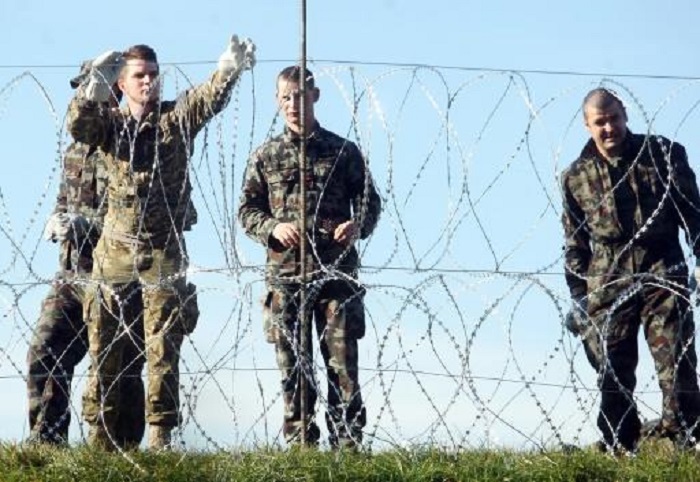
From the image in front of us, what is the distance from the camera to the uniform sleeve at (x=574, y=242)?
973 centimetres

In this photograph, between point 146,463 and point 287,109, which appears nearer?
point 146,463

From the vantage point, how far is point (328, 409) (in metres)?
8.95

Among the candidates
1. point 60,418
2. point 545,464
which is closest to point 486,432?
point 545,464

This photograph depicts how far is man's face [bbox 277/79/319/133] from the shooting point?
31.3ft

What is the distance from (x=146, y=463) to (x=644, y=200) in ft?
8.92

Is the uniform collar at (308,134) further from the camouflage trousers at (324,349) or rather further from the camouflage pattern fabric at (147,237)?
the camouflage trousers at (324,349)

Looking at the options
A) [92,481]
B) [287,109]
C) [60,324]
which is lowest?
[92,481]

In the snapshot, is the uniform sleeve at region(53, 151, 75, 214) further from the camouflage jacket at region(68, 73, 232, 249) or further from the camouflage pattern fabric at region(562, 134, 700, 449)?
the camouflage pattern fabric at region(562, 134, 700, 449)

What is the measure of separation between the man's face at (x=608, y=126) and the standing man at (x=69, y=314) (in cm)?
230

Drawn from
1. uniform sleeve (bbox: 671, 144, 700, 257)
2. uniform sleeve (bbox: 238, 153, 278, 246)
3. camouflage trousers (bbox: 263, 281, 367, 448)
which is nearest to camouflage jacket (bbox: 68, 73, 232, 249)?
uniform sleeve (bbox: 238, 153, 278, 246)

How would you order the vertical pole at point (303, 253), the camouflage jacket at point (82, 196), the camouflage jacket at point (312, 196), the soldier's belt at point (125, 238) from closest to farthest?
the vertical pole at point (303, 253), the camouflage jacket at point (312, 196), the soldier's belt at point (125, 238), the camouflage jacket at point (82, 196)

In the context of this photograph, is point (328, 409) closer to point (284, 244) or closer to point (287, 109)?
point (284, 244)

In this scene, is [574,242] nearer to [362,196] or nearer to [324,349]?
[362,196]

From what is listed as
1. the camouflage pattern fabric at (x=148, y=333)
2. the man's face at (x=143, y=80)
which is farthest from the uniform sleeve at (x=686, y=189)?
the man's face at (x=143, y=80)
